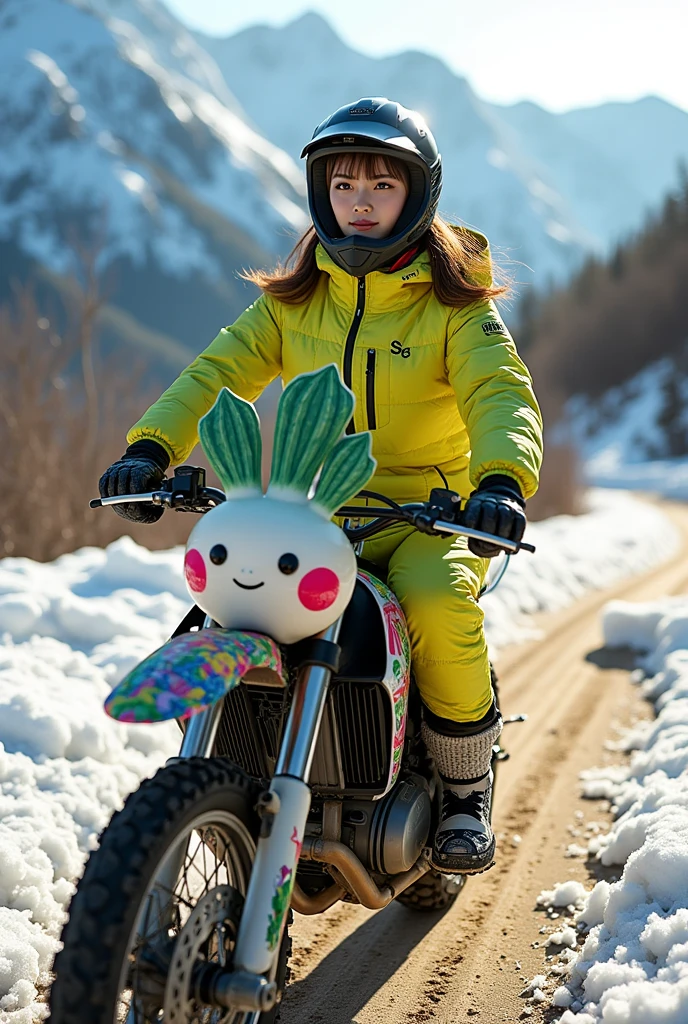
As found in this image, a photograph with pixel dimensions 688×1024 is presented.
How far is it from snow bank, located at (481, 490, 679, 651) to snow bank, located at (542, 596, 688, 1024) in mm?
3290

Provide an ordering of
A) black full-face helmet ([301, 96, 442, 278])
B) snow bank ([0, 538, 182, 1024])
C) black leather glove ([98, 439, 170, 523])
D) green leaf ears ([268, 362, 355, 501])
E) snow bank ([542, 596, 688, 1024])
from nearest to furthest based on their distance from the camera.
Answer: green leaf ears ([268, 362, 355, 501])
snow bank ([542, 596, 688, 1024])
black leather glove ([98, 439, 170, 523])
black full-face helmet ([301, 96, 442, 278])
snow bank ([0, 538, 182, 1024])

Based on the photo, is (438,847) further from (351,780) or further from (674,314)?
(674,314)

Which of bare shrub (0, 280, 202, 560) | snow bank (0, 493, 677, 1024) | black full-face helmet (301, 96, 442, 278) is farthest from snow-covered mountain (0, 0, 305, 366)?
black full-face helmet (301, 96, 442, 278)

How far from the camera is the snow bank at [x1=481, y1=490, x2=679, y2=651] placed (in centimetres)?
912

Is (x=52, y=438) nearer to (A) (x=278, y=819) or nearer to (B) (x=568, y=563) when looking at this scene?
(B) (x=568, y=563)

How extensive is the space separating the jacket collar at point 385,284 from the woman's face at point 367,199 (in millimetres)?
122

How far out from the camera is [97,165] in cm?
16262

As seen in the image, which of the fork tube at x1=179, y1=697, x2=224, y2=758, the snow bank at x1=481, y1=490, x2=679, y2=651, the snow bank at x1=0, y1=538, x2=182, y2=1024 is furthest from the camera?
the snow bank at x1=481, y1=490, x2=679, y2=651

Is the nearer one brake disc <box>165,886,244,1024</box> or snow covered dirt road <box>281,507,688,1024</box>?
brake disc <box>165,886,244,1024</box>

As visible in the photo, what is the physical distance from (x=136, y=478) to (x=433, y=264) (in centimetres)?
115

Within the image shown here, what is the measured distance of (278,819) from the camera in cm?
231

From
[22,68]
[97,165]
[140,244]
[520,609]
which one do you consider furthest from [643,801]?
[22,68]

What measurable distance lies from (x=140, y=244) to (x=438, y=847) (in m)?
156

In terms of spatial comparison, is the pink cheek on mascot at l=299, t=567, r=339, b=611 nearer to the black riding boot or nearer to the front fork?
the front fork
